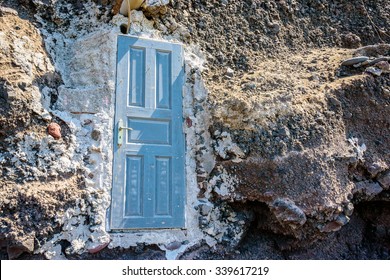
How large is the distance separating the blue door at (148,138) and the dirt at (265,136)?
0.23 metres

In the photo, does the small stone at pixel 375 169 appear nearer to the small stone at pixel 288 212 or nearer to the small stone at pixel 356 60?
the small stone at pixel 288 212

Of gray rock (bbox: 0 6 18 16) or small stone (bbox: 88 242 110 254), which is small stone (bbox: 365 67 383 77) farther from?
gray rock (bbox: 0 6 18 16)

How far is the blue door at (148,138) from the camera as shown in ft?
9.62

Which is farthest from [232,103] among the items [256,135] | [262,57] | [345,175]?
[345,175]

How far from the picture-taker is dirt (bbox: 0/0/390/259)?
2.72m

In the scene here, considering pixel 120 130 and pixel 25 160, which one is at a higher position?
pixel 120 130

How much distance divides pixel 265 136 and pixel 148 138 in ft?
2.79

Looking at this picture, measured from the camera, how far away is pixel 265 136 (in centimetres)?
310

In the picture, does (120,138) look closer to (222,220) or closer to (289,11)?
(222,220)

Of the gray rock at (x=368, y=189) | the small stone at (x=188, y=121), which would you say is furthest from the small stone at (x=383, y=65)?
the small stone at (x=188, y=121)

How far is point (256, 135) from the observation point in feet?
10.2

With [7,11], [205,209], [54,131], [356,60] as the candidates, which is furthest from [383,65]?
[7,11]

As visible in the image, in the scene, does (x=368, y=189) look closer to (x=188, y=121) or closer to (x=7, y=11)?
(x=188, y=121)
